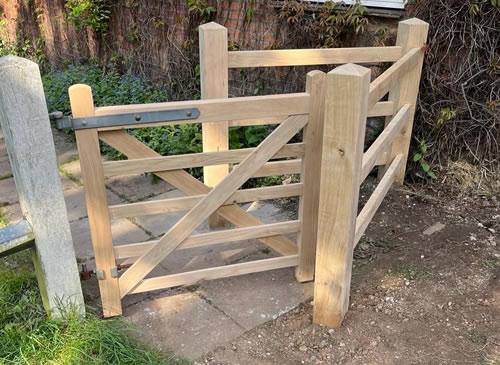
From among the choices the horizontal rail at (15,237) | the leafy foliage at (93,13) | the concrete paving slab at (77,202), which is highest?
the leafy foliage at (93,13)

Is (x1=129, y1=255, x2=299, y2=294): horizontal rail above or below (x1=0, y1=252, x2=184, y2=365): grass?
above

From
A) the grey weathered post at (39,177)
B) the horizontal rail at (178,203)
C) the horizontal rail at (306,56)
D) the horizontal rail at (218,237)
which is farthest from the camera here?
the horizontal rail at (306,56)

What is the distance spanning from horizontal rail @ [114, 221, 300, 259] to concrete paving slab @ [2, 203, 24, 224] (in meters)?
1.59

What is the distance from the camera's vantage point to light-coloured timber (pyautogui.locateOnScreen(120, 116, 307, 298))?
2496mm

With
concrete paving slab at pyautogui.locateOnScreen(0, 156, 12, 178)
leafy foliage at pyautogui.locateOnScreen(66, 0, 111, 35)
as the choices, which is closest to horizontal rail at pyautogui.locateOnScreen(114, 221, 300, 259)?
concrete paving slab at pyautogui.locateOnScreen(0, 156, 12, 178)

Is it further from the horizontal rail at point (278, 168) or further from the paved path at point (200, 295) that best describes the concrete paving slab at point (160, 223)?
the horizontal rail at point (278, 168)

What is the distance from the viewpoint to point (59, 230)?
2.32m

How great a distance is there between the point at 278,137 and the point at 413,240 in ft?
5.00

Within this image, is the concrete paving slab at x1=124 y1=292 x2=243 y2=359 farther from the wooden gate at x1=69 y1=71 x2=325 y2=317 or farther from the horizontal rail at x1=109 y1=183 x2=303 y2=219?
the horizontal rail at x1=109 y1=183 x2=303 y2=219

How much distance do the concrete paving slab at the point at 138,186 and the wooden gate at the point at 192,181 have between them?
149 centimetres

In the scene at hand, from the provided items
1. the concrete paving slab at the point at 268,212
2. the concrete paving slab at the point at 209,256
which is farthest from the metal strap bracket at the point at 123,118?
the concrete paving slab at the point at 268,212

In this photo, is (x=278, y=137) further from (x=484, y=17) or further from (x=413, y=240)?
(x=484, y=17)

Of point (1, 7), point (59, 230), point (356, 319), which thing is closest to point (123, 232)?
point (59, 230)

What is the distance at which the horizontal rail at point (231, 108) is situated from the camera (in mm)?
2225
